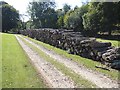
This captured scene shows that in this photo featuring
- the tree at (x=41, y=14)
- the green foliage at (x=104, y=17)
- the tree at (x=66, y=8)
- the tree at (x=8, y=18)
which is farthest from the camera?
the tree at (x=66, y=8)

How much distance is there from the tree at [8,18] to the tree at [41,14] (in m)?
8.23

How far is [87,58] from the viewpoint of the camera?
18953mm

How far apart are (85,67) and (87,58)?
370cm

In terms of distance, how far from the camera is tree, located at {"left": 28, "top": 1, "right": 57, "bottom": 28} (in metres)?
95.5

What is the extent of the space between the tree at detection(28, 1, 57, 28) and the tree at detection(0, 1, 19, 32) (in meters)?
8.23

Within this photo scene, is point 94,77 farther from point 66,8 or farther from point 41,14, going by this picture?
point 66,8

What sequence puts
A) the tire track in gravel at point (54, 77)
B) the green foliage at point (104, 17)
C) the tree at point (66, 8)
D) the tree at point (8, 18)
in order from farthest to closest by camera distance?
the tree at point (66, 8), the tree at point (8, 18), the green foliage at point (104, 17), the tire track in gravel at point (54, 77)

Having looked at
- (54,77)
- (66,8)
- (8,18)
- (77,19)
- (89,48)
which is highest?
(66,8)

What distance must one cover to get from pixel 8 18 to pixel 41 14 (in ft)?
46.3

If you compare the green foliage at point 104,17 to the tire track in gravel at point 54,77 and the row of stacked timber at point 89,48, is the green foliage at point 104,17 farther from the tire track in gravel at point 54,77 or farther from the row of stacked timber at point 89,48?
the tire track in gravel at point 54,77

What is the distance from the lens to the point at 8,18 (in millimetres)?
100938

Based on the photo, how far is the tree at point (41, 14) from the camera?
95488 mm

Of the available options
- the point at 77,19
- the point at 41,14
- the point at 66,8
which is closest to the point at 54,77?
the point at 77,19

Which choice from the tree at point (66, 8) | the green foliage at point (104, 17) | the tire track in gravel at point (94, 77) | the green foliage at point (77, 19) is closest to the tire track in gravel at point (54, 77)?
the tire track in gravel at point (94, 77)
